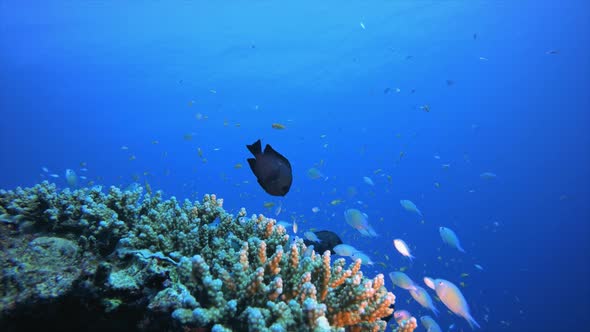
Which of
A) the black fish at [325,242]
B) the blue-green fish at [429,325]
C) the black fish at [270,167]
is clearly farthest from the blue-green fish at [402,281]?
the black fish at [270,167]

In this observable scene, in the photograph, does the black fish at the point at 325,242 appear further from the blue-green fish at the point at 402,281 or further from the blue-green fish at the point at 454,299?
the blue-green fish at the point at 454,299

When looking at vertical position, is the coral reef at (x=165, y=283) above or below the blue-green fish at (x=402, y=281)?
above

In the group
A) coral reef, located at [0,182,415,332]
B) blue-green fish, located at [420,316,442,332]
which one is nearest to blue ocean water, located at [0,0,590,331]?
blue-green fish, located at [420,316,442,332]

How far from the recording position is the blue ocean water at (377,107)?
3606 centimetres

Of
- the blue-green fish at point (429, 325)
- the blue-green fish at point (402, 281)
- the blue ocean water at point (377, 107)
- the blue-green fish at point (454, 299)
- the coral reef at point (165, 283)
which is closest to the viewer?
the coral reef at point (165, 283)

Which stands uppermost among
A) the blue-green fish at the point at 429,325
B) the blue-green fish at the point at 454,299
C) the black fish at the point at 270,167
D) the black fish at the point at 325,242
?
the black fish at the point at 270,167

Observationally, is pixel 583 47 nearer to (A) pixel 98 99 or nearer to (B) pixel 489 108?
(B) pixel 489 108

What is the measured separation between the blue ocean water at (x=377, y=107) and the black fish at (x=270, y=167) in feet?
31.3

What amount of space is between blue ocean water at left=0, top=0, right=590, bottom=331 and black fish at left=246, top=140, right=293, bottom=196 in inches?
376

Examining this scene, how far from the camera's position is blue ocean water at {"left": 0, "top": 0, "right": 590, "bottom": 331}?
118 feet

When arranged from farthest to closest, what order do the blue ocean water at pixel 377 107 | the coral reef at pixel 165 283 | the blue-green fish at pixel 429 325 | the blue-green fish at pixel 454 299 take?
the blue ocean water at pixel 377 107, the blue-green fish at pixel 429 325, the blue-green fish at pixel 454 299, the coral reef at pixel 165 283

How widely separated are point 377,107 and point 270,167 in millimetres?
71824

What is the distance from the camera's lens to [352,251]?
595cm

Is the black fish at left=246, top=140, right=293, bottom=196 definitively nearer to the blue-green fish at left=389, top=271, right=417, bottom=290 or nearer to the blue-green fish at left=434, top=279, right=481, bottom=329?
the blue-green fish at left=434, top=279, right=481, bottom=329
